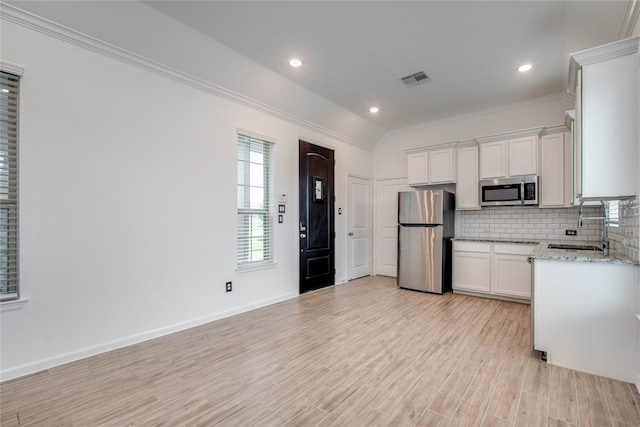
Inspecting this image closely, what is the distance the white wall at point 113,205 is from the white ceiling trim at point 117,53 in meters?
0.05

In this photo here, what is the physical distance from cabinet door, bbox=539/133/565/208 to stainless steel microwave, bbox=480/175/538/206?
0.45 feet

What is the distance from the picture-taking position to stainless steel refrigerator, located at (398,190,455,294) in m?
4.80

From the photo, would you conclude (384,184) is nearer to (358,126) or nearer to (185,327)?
(358,126)

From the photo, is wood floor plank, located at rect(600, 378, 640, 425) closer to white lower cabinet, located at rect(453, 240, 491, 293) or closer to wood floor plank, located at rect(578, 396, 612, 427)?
wood floor plank, located at rect(578, 396, 612, 427)

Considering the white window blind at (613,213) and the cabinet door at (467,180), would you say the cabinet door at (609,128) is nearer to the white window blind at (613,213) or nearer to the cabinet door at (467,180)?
the white window blind at (613,213)

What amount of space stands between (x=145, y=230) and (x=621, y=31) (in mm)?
4658

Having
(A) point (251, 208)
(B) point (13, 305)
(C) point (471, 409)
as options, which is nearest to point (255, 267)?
(A) point (251, 208)

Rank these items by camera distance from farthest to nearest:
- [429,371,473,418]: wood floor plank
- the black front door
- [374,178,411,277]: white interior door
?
[374,178,411,277]: white interior door, the black front door, [429,371,473,418]: wood floor plank

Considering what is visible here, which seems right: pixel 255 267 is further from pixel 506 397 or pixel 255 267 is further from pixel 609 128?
pixel 609 128

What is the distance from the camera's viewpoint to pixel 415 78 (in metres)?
4.01

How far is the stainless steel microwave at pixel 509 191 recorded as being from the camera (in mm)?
4344

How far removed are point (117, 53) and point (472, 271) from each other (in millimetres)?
5291

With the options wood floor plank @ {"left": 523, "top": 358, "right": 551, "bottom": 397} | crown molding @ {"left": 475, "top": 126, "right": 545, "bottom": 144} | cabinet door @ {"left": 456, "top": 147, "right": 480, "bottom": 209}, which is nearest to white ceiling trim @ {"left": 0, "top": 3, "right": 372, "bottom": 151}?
cabinet door @ {"left": 456, "top": 147, "right": 480, "bottom": 209}

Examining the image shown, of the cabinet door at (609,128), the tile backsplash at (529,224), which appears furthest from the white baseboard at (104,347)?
the tile backsplash at (529,224)
